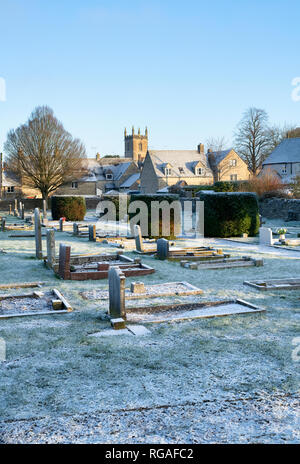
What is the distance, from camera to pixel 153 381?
5137mm

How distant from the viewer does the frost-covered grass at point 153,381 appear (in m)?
4.11

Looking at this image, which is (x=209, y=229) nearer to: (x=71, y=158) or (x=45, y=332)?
(x=45, y=332)

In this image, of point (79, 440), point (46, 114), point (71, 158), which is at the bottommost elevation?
point (79, 440)

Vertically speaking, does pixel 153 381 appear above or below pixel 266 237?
below

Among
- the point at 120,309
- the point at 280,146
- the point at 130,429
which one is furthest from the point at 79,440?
the point at 280,146

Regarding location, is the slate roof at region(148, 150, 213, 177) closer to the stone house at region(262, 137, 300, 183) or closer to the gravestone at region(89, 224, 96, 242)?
the stone house at region(262, 137, 300, 183)

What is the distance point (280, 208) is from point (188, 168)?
29362 mm

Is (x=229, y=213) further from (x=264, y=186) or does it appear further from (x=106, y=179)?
(x=106, y=179)

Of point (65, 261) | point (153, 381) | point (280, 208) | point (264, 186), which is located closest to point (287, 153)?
point (264, 186)

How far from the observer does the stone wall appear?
30.5 metres

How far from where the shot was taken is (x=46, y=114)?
52500mm

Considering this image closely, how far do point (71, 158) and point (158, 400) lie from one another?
51.2 meters

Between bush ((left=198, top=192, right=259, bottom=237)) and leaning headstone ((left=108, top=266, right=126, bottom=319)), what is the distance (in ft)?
46.1

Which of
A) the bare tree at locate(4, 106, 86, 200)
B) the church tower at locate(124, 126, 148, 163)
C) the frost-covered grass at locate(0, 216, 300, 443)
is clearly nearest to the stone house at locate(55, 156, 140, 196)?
the bare tree at locate(4, 106, 86, 200)
